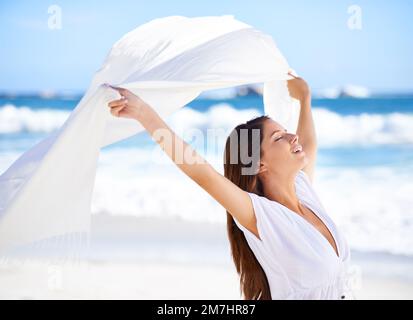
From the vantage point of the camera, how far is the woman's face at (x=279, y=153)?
8.55 feet

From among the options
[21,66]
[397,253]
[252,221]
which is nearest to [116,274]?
[397,253]

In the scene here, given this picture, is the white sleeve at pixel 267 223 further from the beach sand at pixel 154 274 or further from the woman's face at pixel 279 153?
the beach sand at pixel 154 274

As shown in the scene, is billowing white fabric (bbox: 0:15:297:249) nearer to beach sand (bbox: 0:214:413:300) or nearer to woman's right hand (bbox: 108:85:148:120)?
woman's right hand (bbox: 108:85:148:120)

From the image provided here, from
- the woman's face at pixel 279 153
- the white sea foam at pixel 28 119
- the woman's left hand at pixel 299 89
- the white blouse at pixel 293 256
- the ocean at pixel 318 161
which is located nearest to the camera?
the white blouse at pixel 293 256

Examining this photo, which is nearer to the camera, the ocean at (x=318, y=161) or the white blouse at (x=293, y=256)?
the white blouse at (x=293, y=256)

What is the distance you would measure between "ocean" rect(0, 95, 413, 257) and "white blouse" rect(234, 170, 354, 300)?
2811mm

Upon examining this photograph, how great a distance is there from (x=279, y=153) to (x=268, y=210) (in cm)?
27

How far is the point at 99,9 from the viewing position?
8.99 meters

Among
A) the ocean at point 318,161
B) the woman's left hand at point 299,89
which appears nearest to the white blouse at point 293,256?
the woman's left hand at point 299,89

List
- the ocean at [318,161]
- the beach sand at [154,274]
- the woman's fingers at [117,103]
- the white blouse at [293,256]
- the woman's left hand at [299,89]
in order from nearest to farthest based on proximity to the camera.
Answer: the woman's fingers at [117,103], the white blouse at [293,256], the woman's left hand at [299,89], the beach sand at [154,274], the ocean at [318,161]

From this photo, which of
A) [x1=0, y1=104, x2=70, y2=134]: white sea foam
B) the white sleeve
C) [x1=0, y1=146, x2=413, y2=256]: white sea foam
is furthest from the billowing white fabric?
[x1=0, y1=104, x2=70, y2=134]: white sea foam

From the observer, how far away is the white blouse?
2.42m

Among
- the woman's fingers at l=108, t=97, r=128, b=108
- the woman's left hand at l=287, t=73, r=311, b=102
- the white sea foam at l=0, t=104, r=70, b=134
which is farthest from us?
the white sea foam at l=0, t=104, r=70, b=134
